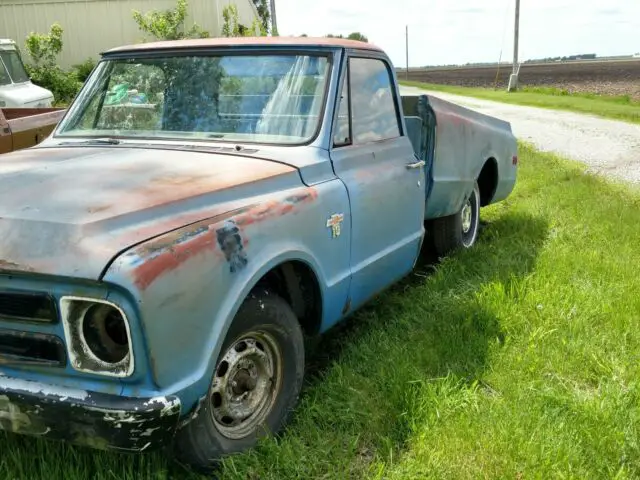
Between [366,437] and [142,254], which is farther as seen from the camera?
[366,437]

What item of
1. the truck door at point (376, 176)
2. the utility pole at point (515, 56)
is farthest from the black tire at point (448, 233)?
the utility pole at point (515, 56)

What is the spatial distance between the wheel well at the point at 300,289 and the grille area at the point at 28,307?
939 mm

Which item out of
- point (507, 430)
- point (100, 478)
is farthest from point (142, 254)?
point (507, 430)

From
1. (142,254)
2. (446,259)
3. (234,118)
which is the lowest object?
(446,259)

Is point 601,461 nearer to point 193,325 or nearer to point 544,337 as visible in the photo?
point 544,337

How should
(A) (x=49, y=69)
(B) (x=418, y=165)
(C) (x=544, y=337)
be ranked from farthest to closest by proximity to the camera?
(A) (x=49, y=69), (B) (x=418, y=165), (C) (x=544, y=337)

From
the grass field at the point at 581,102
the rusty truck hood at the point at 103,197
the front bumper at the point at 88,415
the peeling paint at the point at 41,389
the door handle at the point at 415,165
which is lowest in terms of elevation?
the grass field at the point at 581,102

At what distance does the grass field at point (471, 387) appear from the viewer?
8.83 ft

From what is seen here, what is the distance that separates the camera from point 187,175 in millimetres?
2799

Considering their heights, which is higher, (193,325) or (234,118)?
(234,118)

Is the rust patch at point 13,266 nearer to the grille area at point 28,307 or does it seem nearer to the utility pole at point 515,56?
the grille area at point 28,307

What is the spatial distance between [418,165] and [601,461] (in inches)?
86.8

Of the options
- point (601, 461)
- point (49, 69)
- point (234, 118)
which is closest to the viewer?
point (601, 461)

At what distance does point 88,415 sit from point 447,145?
146 inches
